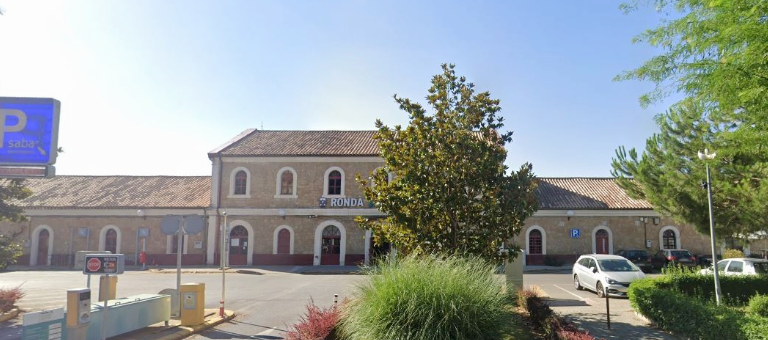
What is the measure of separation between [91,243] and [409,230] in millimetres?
27362

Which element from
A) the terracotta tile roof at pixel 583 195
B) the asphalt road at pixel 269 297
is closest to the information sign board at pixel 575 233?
the terracotta tile roof at pixel 583 195

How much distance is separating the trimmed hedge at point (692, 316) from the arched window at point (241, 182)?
74.8ft

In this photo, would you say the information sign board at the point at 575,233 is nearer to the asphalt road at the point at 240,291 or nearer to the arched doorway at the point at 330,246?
the arched doorway at the point at 330,246

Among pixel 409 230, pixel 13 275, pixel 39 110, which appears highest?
pixel 39 110

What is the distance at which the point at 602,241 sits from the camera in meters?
30.8

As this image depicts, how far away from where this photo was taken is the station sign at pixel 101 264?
8.65m

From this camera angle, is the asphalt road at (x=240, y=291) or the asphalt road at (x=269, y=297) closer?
the asphalt road at (x=269, y=297)

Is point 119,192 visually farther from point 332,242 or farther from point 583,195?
point 583,195

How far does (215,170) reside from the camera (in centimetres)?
3023

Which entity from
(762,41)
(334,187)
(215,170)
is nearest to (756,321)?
(762,41)

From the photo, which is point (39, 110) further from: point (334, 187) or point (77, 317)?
point (334, 187)

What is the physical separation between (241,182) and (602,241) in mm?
21729

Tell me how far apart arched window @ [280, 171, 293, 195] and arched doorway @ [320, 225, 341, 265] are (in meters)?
3.15

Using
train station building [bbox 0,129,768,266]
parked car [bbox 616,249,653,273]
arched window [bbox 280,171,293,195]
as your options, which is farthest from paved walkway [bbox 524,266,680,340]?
arched window [bbox 280,171,293,195]
